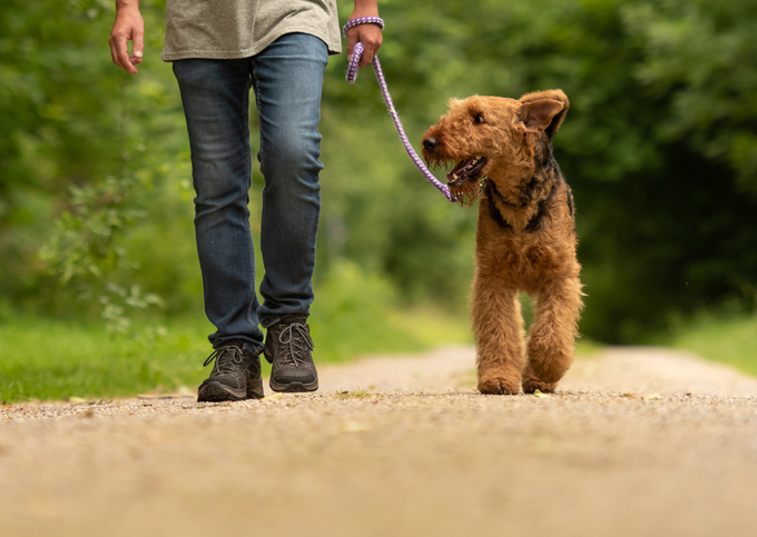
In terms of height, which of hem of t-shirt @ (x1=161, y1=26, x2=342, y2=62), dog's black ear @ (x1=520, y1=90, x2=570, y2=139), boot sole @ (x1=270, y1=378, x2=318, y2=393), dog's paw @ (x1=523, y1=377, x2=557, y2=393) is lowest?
dog's paw @ (x1=523, y1=377, x2=557, y2=393)

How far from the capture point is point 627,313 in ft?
64.1

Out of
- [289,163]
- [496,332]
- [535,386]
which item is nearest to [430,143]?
[289,163]

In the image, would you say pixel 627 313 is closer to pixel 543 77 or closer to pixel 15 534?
pixel 543 77

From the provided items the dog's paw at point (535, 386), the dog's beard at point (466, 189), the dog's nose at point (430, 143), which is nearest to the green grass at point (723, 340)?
the dog's paw at point (535, 386)

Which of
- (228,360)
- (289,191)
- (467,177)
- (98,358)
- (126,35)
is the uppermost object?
(126,35)

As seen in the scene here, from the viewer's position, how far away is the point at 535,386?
402cm

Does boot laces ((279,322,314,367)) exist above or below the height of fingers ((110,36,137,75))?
below

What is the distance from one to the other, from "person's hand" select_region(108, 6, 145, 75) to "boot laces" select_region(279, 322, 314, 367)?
129 centimetres

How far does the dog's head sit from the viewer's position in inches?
150

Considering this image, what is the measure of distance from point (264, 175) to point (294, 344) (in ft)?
2.43

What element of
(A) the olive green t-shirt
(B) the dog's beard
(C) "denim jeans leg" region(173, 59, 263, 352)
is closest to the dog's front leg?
(B) the dog's beard

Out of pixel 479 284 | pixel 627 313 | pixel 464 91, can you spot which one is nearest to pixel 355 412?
pixel 479 284

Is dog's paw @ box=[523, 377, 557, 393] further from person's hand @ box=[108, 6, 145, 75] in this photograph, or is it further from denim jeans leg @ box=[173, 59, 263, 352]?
person's hand @ box=[108, 6, 145, 75]

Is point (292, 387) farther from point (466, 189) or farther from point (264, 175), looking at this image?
point (466, 189)
